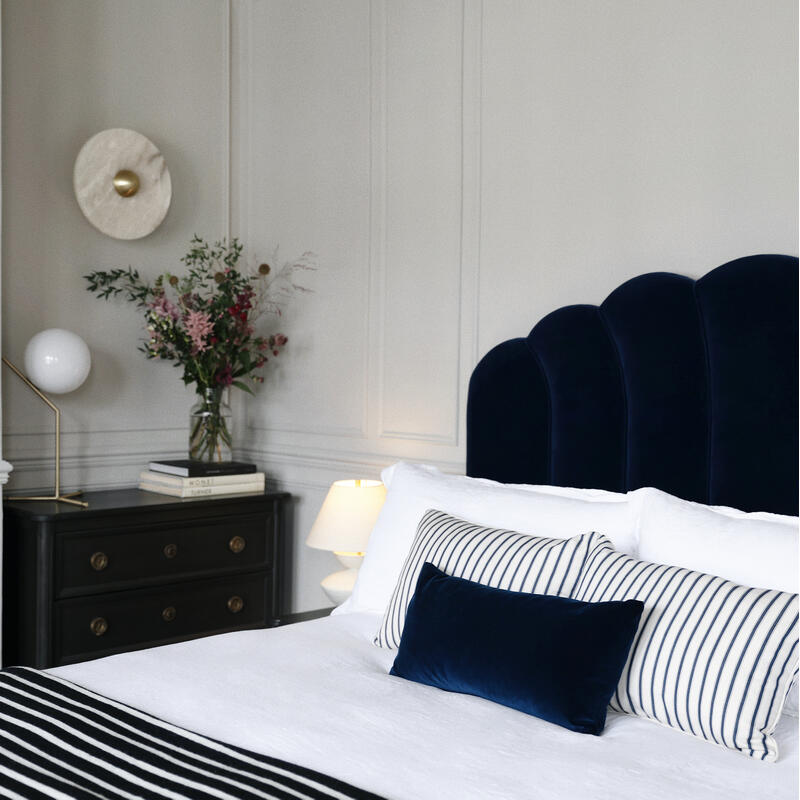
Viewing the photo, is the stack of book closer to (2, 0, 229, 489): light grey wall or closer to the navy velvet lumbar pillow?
(2, 0, 229, 489): light grey wall

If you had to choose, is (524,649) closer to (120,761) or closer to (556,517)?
(556,517)

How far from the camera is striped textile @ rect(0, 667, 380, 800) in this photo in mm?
1334

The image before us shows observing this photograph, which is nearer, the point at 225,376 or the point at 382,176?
the point at 382,176

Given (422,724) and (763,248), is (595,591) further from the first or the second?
(763,248)

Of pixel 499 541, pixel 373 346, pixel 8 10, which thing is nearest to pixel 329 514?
pixel 373 346

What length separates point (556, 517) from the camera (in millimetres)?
2156

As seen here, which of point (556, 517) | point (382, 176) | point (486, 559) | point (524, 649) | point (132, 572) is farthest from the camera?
point (382, 176)

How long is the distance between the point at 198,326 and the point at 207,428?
1.24 ft

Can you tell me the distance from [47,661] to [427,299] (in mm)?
1621

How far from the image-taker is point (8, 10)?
326cm

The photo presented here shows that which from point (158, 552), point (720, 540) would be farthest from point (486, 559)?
point (158, 552)

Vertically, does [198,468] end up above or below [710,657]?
above

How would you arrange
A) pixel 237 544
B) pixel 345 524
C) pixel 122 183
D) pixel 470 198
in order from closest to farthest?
pixel 345 524 < pixel 470 198 < pixel 237 544 < pixel 122 183

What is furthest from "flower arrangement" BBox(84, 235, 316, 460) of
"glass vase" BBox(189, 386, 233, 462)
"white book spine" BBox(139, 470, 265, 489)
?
"white book spine" BBox(139, 470, 265, 489)
